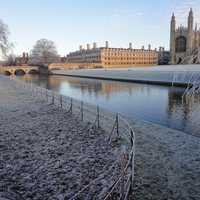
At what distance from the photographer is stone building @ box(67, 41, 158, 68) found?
120625 millimetres

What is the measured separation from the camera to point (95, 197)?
5.09 m

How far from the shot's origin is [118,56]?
415 ft

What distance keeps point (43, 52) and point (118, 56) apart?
1687 inches

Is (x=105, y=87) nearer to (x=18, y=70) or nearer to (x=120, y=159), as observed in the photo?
(x=120, y=159)

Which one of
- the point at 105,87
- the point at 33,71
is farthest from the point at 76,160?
the point at 33,71

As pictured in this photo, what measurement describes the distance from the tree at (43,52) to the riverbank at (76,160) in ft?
327

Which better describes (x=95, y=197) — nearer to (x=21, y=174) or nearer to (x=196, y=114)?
(x=21, y=174)

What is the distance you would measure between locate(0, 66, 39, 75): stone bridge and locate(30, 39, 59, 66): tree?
19.5ft

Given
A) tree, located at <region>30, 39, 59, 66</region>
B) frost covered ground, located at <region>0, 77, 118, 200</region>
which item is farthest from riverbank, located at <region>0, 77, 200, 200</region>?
tree, located at <region>30, 39, 59, 66</region>

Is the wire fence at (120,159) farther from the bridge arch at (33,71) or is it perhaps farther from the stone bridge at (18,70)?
the bridge arch at (33,71)

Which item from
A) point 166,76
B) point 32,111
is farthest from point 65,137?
point 166,76

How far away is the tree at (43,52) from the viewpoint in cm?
10644

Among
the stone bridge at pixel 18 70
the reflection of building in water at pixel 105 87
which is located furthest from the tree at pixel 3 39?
the stone bridge at pixel 18 70

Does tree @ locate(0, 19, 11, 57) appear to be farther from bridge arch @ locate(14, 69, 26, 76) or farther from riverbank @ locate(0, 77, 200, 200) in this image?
bridge arch @ locate(14, 69, 26, 76)
